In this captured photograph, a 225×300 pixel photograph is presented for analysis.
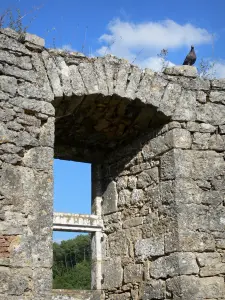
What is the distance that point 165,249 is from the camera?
5.22 metres

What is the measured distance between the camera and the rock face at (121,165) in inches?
172

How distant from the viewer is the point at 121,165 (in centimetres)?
629

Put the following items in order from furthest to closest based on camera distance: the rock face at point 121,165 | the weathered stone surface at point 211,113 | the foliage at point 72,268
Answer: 1. the foliage at point 72,268
2. the weathered stone surface at point 211,113
3. the rock face at point 121,165

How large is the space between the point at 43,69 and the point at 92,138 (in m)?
1.64

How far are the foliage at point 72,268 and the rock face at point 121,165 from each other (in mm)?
5758

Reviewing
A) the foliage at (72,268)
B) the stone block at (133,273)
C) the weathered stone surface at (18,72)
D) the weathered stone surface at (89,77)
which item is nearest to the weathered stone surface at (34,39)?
the weathered stone surface at (18,72)

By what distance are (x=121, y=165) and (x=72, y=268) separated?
10.8 m

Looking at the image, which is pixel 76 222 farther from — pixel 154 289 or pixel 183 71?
pixel 183 71

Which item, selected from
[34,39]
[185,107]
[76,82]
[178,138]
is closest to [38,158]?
[76,82]

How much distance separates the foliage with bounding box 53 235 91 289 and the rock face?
18.9ft

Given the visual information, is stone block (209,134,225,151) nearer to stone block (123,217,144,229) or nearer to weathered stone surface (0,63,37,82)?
stone block (123,217,144,229)

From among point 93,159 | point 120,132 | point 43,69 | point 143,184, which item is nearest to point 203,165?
point 143,184

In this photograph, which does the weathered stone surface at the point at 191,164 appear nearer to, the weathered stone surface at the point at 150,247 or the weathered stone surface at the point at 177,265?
the weathered stone surface at the point at 150,247

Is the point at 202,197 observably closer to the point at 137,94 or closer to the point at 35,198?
the point at 137,94
